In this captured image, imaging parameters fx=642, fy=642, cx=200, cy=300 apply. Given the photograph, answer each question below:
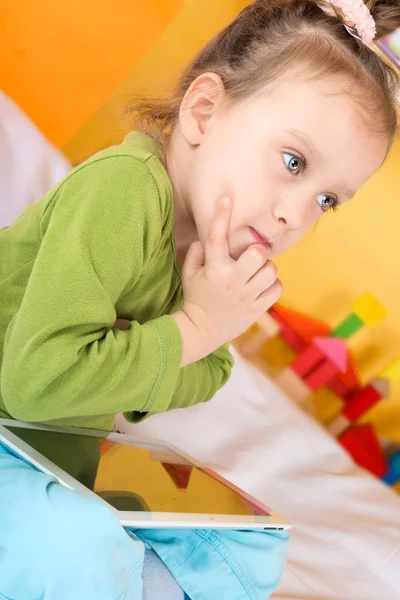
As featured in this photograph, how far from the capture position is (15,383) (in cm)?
55

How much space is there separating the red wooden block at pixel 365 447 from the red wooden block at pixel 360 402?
26mm

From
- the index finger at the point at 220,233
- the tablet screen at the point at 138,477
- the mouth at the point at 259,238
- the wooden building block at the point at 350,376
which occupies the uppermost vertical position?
the mouth at the point at 259,238

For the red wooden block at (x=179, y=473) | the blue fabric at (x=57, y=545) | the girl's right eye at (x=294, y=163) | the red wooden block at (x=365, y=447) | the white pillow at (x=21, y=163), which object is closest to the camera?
the blue fabric at (x=57, y=545)

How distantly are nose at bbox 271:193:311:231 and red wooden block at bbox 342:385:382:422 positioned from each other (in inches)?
27.5

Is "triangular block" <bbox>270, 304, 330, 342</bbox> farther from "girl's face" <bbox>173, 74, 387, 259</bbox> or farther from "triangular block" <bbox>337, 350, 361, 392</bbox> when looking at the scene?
"girl's face" <bbox>173, 74, 387, 259</bbox>

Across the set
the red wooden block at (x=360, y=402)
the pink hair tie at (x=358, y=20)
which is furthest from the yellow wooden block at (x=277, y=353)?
the pink hair tie at (x=358, y=20)

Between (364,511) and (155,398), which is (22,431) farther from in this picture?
(364,511)

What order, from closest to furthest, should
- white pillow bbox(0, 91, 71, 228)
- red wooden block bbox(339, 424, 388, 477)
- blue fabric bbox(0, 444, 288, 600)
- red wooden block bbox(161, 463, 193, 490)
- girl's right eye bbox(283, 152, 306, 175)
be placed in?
blue fabric bbox(0, 444, 288, 600) → girl's right eye bbox(283, 152, 306, 175) → red wooden block bbox(161, 463, 193, 490) → white pillow bbox(0, 91, 71, 228) → red wooden block bbox(339, 424, 388, 477)

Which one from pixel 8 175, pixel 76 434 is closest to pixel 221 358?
pixel 76 434

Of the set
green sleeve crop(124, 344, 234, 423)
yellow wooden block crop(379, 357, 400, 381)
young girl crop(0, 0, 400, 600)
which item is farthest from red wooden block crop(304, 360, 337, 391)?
young girl crop(0, 0, 400, 600)

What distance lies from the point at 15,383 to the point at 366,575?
0.68 metres

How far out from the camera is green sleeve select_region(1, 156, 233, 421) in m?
0.53

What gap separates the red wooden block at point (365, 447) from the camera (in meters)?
1.22

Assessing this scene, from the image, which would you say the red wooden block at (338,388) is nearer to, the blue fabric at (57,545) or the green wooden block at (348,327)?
the green wooden block at (348,327)
